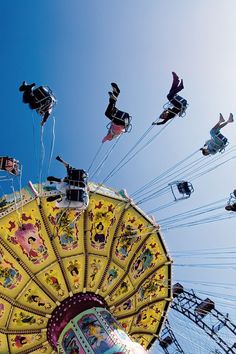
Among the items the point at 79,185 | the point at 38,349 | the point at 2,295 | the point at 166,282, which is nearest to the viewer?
the point at 79,185

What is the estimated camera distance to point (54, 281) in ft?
37.6

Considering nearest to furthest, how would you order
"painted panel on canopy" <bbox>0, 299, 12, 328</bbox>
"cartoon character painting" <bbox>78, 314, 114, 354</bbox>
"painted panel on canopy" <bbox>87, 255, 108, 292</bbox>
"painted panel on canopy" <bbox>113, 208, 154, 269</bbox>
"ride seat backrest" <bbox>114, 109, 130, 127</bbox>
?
"cartoon character painting" <bbox>78, 314, 114, 354</bbox>, "painted panel on canopy" <bbox>0, 299, 12, 328</bbox>, "ride seat backrest" <bbox>114, 109, 130, 127</bbox>, "painted panel on canopy" <bbox>87, 255, 108, 292</bbox>, "painted panel on canopy" <bbox>113, 208, 154, 269</bbox>

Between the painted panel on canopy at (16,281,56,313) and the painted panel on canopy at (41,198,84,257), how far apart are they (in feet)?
3.52

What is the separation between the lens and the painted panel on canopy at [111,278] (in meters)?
12.0

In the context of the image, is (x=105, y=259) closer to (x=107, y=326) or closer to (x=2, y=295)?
(x=107, y=326)

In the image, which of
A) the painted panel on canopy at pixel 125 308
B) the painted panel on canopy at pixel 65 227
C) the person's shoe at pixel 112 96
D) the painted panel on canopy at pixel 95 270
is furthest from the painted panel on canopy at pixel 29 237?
the person's shoe at pixel 112 96

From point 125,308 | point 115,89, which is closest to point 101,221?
point 125,308

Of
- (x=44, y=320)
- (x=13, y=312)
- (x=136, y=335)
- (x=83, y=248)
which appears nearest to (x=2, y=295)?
(x=13, y=312)

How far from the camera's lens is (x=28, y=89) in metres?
10.9

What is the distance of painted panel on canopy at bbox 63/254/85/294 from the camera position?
11.5m

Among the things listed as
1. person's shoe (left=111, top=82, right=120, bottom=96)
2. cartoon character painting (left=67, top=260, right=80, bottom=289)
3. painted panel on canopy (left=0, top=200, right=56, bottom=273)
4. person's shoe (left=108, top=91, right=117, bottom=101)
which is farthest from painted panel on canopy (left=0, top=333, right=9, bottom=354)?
person's shoe (left=111, top=82, right=120, bottom=96)

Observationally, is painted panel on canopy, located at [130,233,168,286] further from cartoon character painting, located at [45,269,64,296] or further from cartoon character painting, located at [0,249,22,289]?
cartoon character painting, located at [0,249,22,289]

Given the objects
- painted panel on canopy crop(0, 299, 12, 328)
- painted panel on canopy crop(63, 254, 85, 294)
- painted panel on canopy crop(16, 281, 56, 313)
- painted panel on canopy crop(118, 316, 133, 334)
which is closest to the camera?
painted panel on canopy crop(0, 299, 12, 328)

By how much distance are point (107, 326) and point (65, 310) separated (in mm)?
1251
